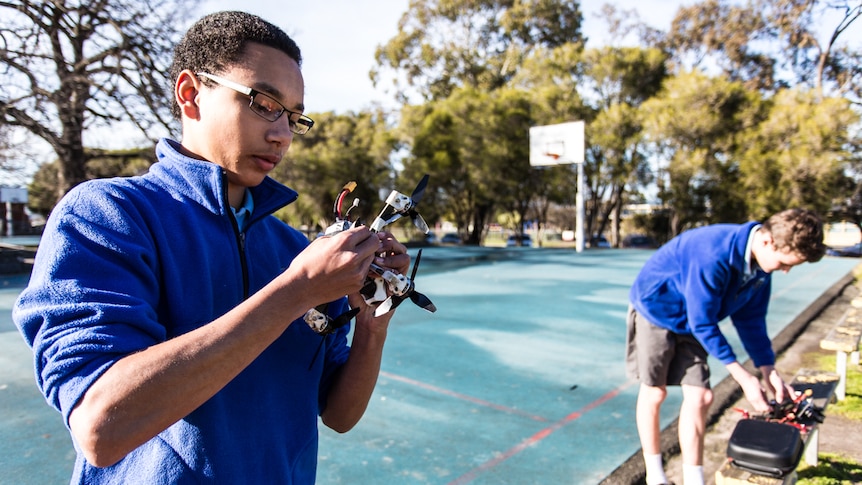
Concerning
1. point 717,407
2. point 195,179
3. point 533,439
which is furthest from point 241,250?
point 717,407

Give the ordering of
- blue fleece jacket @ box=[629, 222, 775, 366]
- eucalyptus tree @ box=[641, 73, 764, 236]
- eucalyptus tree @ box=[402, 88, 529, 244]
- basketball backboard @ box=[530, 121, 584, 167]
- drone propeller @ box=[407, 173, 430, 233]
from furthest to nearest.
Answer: eucalyptus tree @ box=[402, 88, 529, 244] → eucalyptus tree @ box=[641, 73, 764, 236] → basketball backboard @ box=[530, 121, 584, 167] → blue fleece jacket @ box=[629, 222, 775, 366] → drone propeller @ box=[407, 173, 430, 233]

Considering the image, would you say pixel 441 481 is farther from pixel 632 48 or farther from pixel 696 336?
pixel 632 48

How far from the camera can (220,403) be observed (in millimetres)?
956

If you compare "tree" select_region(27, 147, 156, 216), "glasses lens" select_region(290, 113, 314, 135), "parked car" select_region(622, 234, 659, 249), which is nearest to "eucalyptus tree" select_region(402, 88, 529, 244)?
"parked car" select_region(622, 234, 659, 249)

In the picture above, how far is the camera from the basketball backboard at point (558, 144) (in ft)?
59.3

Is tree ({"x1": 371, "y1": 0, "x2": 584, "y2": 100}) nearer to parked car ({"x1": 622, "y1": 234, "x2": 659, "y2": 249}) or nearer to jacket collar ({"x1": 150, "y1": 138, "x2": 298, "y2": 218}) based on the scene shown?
parked car ({"x1": 622, "y1": 234, "x2": 659, "y2": 249})

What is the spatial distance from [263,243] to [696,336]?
6.99ft

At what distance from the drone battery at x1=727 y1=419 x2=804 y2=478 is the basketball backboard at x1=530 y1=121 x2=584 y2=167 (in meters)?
15.9

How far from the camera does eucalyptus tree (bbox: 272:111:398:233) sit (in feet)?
80.2

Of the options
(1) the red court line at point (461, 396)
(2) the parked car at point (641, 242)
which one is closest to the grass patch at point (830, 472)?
(1) the red court line at point (461, 396)

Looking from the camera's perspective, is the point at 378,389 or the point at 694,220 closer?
the point at 378,389

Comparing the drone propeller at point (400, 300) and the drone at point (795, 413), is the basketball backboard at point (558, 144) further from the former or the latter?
the drone propeller at point (400, 300)

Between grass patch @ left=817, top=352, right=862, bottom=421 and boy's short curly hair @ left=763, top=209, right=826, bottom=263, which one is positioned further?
grass patch @ left=817, top=352, right=862, bottom=421

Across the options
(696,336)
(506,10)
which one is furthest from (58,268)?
(506,10)
